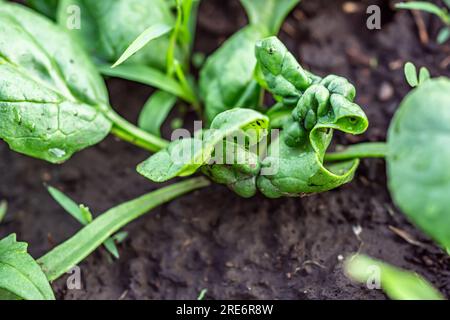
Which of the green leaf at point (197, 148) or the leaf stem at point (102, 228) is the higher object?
the green leaf at point (197, 148)

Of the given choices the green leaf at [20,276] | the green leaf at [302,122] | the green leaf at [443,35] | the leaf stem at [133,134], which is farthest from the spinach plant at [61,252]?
the green leaf at [443,35]

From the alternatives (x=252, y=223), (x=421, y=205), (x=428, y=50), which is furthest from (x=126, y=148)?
(x=421, y=205)

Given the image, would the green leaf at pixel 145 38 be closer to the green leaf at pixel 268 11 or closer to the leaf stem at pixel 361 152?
the green leaf at pixel 268 11

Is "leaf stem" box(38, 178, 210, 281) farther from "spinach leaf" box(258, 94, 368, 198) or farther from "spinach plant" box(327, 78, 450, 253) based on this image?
"spinach plant" box(327, 78, 450, 253)

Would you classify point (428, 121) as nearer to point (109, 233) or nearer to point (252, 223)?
point (252, 223)

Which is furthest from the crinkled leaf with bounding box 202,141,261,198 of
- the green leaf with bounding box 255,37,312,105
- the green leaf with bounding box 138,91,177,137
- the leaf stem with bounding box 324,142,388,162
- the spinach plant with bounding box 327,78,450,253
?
the spinach plant with bounding box 327,78,450,253

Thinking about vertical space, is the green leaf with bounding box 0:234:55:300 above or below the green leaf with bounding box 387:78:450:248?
below
